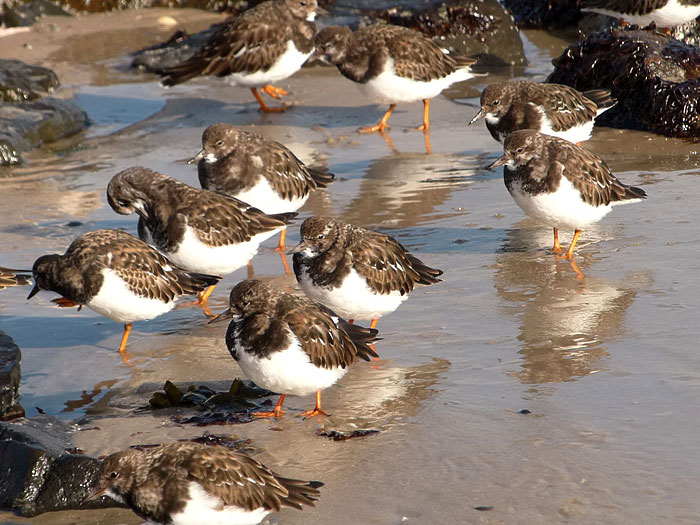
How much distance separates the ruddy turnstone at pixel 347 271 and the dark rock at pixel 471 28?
8.56m

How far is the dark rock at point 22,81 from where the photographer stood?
12672mm

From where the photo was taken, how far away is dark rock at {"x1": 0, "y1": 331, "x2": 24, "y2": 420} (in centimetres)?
529

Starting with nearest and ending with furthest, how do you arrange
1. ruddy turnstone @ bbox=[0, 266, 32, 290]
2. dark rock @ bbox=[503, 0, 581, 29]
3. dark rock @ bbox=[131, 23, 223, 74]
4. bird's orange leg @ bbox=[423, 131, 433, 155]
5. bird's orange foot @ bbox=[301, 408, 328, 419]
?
bird's orange foot @ bbox=[301, 408, 328, 419]
ruddy turnstone @ bbox=[0, 266, 32, 290]
bird's orange leg @ bbox=[423, 131, 433, 155]
dark rock @ bbox=[131, 23, 223, 74]
dark rock @ bbox=[503, 0, 581, 29]

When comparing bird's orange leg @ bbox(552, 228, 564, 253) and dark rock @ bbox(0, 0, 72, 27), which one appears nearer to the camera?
bird's orange leg @ bbox(552, 228, 564, 253)

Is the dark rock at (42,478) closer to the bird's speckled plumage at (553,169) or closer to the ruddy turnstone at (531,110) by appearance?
the bird's speckled plumage at (553,169)

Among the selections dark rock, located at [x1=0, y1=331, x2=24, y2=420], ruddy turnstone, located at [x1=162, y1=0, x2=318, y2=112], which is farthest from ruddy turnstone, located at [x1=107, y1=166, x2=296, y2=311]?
ruddy turnstone, located at [x1=162, y1=0, x2=318, y2=112]

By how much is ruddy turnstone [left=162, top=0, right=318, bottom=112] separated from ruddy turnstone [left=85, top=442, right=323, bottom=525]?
8.28 m

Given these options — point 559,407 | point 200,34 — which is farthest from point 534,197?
point 200,34

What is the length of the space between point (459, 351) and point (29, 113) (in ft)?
26.3

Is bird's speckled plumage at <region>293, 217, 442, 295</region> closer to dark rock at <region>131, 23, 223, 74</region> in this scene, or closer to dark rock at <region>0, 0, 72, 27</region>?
dark rock at <region>131, 23, 223, 74</region>

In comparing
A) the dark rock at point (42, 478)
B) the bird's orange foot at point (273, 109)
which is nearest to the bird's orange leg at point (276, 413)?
the dark rock at point (42, 478)

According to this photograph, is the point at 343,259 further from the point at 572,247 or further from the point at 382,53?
the point at 382,53

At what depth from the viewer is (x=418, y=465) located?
4590 millimetres

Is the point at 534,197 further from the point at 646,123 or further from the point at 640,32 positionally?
the point at 640,32
